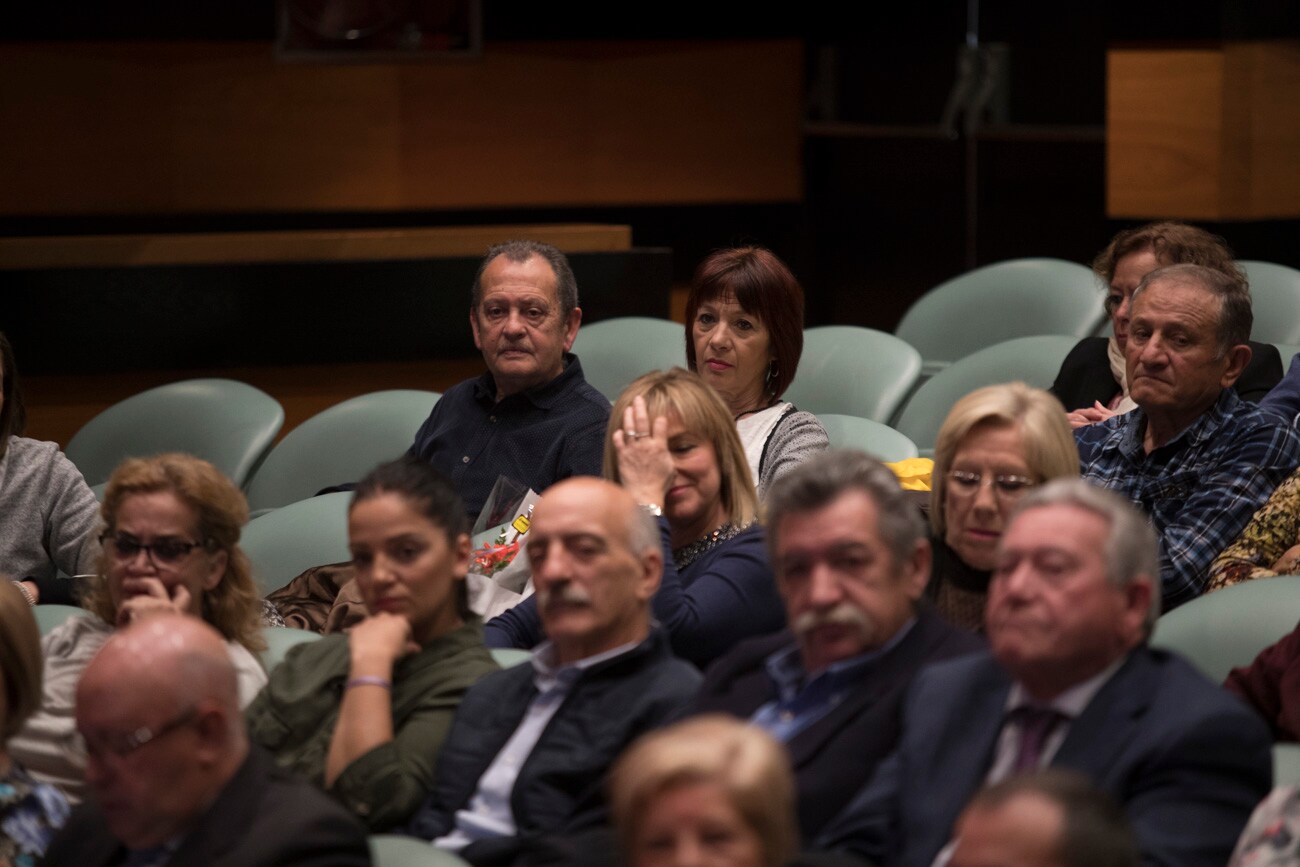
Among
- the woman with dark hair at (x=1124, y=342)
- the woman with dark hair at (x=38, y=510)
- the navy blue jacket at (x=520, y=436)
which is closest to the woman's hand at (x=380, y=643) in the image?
the navy blue jacket at (x=520, y=436)

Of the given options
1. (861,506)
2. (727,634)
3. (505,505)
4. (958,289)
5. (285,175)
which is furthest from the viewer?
(285,175)

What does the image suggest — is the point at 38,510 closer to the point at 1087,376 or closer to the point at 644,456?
the point at 644,456

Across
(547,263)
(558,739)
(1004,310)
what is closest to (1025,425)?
(558,739)

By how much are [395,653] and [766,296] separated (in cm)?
159

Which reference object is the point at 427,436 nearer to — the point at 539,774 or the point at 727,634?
the point at 727,634

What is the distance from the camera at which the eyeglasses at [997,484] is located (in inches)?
103

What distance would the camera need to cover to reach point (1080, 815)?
1.64 metres

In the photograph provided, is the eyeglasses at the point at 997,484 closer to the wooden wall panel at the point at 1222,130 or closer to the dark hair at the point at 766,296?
the dark hair at the point at 766,296

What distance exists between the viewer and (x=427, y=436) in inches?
157

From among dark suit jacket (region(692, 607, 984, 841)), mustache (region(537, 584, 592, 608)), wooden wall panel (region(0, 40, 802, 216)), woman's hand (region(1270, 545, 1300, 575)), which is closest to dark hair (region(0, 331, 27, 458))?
mustache (region(537, 584, 592, 608))

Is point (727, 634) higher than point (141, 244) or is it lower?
lower

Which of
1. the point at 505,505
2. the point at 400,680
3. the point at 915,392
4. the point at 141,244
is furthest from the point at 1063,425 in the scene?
the point at 141,244

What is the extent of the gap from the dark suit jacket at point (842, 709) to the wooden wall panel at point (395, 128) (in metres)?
6.00

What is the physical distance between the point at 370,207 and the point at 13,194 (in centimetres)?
156
